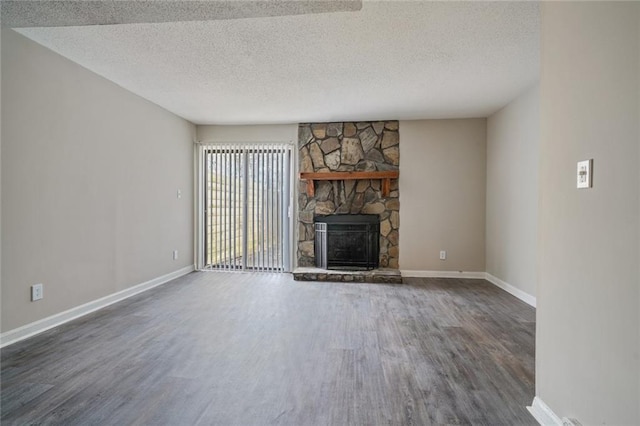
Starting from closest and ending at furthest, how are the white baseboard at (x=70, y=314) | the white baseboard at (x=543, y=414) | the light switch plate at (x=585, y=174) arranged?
the light switch plate at (x=585, y=174)
the white baseboard at (x=543, y=414)
the white baseboard at (x=70, y=314)

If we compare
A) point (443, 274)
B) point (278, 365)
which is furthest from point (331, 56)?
point (443, 274)

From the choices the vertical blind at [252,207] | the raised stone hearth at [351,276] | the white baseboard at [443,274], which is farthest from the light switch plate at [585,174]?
the vertical blind at [252,207]

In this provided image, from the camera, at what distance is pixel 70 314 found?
2.95 meters

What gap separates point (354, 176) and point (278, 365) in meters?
3.20

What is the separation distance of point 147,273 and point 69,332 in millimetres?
1425

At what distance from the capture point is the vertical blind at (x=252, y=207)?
5.12 meters

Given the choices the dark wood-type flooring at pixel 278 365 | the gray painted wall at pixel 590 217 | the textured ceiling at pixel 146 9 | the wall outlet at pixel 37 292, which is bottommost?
the dark wood-type flooring at pixel 278 365

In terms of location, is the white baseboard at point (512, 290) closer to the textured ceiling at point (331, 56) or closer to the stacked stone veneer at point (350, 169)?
the stacked stone veneer at point (350, 169)

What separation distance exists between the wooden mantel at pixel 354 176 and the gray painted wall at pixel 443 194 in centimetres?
25

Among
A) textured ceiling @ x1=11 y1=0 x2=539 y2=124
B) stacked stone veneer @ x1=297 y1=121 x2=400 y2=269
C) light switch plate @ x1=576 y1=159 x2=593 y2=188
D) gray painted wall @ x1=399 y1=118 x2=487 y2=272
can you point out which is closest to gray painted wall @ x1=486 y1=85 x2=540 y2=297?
gray painted wall @ x1=399 y1=118 x2=487 y2=272

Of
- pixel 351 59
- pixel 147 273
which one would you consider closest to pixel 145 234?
pixel 147 273

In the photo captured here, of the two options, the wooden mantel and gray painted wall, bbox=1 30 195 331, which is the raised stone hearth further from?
gray painted wall, bbox=1 30 195 331

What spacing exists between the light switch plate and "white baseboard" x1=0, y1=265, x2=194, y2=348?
3.73m

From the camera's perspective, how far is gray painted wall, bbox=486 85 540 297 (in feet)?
11.5
